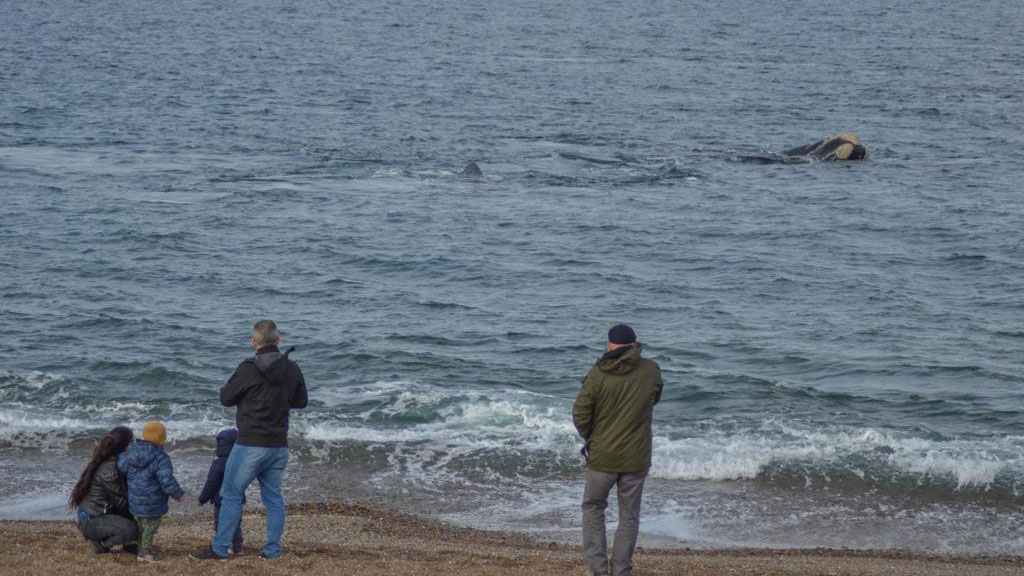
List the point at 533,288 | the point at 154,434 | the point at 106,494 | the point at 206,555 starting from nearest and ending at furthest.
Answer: the point at 154,434 < the point at 106,494 < the point at 206,555 < the point at 533,288

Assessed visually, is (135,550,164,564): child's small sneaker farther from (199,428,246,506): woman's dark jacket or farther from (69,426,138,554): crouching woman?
(199,428,246,506): woman's dark jacket

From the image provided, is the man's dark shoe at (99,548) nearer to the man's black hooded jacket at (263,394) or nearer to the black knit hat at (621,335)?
the man's black hooded jacket at (263,394)

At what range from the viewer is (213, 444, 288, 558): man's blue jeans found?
10.0 m

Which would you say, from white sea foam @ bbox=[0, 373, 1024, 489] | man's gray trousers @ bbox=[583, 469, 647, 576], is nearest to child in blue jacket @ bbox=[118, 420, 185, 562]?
man's gray trousers @ bbox=[583, 469, 647, 576]

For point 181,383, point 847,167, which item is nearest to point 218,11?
point 847,167

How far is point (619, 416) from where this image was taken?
929 cm

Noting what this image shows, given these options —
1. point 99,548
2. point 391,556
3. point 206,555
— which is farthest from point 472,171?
point 99,548

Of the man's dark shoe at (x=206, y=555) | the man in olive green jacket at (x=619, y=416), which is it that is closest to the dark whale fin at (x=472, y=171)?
the man's dark shoe at (x=206, y=555)

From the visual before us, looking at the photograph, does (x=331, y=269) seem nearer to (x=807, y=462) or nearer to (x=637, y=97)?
(x=807, y=462)

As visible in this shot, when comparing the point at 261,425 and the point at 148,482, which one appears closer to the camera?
the point at 261,425

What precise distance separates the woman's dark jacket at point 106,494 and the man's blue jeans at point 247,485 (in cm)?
79

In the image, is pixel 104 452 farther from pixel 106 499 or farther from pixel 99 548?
pixel 99 548

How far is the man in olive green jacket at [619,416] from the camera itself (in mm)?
9242

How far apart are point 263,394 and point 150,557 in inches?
64.8
